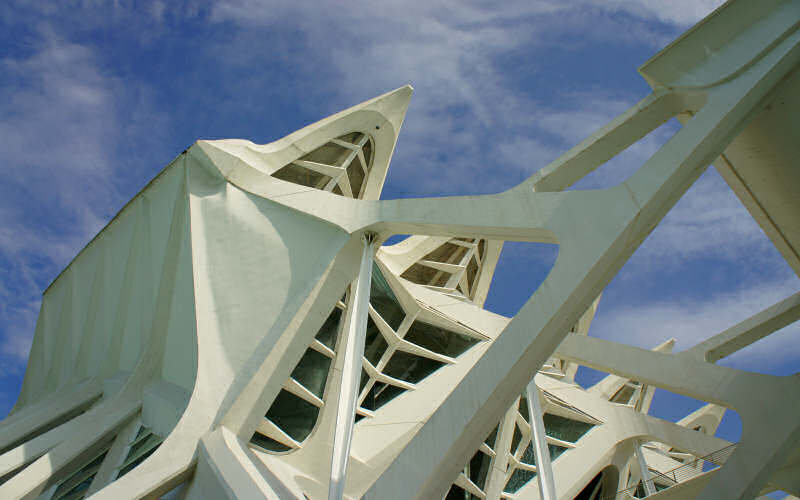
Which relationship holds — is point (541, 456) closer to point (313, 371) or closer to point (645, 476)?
point (313, 371)

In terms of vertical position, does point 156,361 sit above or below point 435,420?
above

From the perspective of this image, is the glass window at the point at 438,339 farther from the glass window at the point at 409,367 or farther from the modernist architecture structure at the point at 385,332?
the glass window at the point at 409,367

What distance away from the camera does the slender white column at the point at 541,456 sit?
8.97 m

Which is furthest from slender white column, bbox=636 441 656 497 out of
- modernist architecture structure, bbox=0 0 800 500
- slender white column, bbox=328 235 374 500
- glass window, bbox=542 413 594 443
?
slender white column, bbox=328 235 374 500

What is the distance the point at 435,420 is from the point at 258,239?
7.54 meters

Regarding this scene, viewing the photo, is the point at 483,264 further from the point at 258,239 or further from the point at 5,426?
the point at 5,426

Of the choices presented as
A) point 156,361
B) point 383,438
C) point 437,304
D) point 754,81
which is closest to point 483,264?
point 437,304

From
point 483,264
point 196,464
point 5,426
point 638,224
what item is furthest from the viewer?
point 483,264

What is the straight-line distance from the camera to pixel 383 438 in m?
13.3

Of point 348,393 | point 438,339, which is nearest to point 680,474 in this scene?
point 438,339

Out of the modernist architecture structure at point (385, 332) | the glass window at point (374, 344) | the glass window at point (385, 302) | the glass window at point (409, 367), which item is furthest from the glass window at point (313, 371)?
the glass window at point (409, 367)

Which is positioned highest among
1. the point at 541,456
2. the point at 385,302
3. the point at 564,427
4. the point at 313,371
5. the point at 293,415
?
the point at 385,302

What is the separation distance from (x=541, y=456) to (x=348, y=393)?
4.11 m

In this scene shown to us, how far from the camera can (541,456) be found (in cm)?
968
